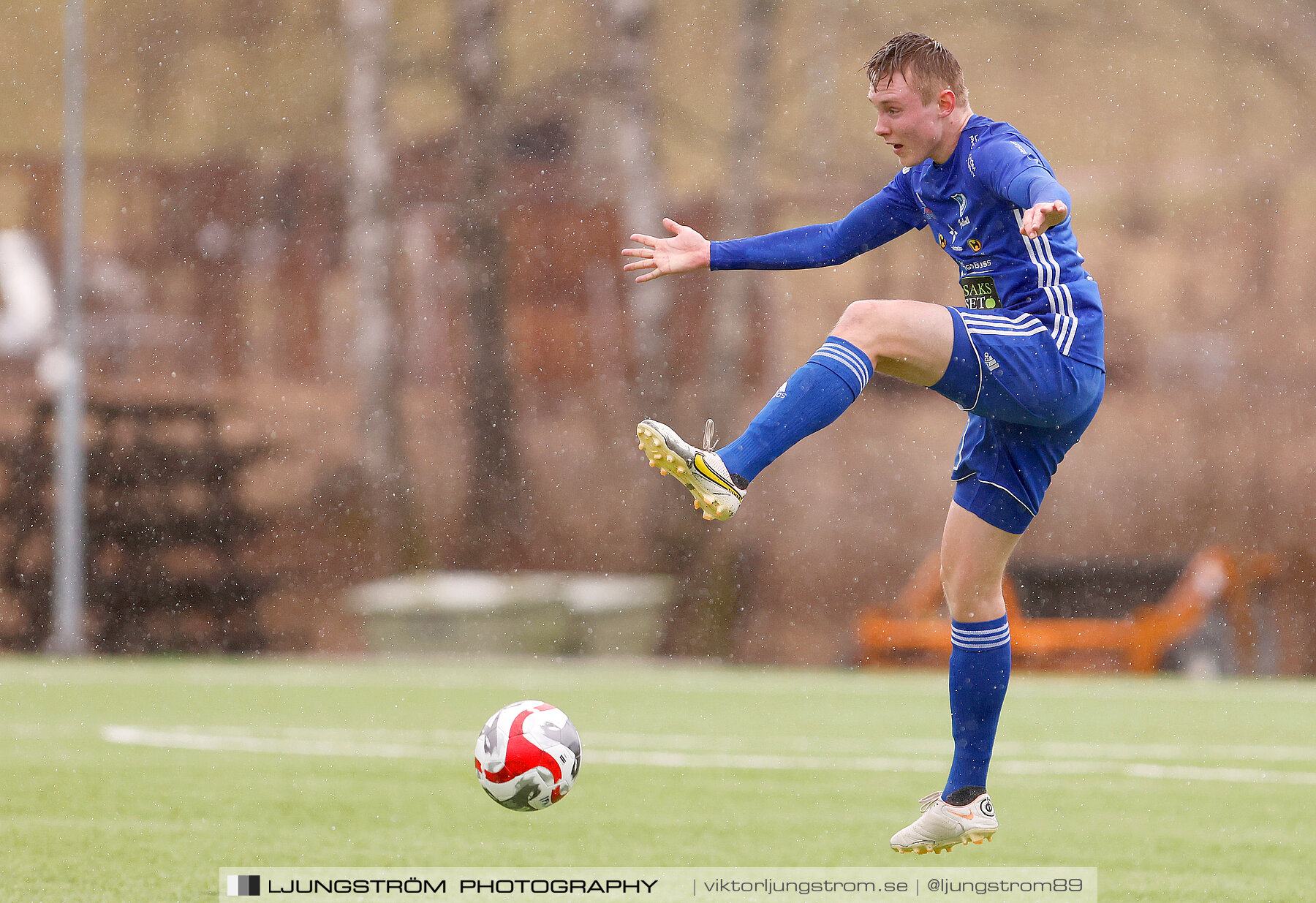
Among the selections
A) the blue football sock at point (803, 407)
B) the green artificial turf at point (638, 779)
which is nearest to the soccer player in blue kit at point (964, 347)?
the blue football sock at point (803, 407)

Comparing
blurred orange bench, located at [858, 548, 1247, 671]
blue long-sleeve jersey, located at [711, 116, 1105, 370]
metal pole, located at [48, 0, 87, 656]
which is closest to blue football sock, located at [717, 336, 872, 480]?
blue long-sleeve jersey, located at [711, 116, 1105, 370]

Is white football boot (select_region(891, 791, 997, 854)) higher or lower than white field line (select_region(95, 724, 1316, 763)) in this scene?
higher

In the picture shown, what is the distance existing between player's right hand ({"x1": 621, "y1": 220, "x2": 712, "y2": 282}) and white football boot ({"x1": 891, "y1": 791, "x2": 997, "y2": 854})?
1825 mm

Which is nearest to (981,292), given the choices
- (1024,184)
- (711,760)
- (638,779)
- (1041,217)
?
(1024,184)

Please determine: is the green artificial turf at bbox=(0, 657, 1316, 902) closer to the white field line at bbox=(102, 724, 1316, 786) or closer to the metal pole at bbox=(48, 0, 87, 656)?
the white field line at bbox=(102, 724, 1316, 786)

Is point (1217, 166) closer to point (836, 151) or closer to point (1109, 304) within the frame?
point (1109, 304)

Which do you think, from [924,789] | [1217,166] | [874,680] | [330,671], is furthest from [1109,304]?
[924,789]

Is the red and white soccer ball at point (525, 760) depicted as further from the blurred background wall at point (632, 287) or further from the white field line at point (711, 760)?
the blurred background wall at point (632, 287)

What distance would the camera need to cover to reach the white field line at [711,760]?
7702 millimetres

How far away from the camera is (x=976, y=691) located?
511 centimetres

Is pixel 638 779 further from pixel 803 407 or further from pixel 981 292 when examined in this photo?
pixel 803 407

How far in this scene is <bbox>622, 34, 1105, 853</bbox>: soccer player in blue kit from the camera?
428 cm

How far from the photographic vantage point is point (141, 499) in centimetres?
1862

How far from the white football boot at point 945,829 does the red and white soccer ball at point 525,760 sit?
3.47 ft
